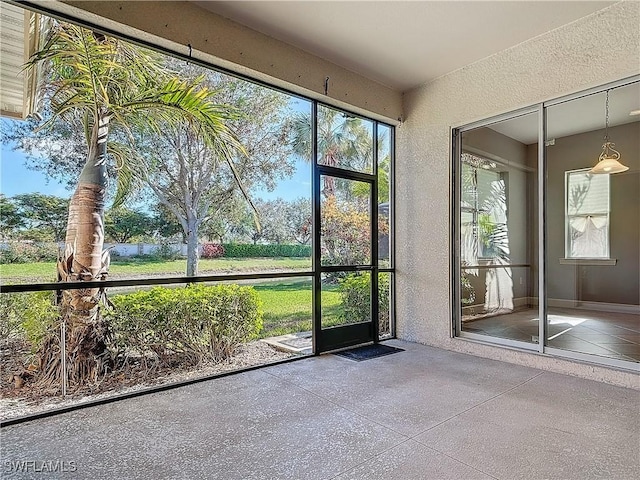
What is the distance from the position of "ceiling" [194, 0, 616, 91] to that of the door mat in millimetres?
3392

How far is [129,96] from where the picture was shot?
3.48m

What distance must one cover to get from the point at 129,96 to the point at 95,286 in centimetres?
177

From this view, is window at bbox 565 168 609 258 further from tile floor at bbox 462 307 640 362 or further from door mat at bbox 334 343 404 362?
door mat at bbox 334 343 404 362

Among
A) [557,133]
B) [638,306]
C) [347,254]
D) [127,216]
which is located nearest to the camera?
[127,216]

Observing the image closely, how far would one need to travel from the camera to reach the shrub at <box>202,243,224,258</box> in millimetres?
3791

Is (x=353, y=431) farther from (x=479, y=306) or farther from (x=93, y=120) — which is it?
(x=93, y=120)

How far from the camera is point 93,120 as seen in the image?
131 inches

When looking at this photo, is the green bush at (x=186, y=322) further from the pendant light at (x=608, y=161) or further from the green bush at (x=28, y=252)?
the pendant light at (x=608, y=161)

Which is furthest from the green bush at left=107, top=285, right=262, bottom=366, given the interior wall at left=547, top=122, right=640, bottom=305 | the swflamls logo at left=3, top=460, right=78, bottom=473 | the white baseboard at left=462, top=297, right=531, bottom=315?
the interior wall at left=547, top=122, right=640, bottom=305

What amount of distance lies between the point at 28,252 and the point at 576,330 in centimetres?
549

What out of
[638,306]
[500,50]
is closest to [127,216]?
[500,50]

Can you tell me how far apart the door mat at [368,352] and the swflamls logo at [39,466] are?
8.99 feet

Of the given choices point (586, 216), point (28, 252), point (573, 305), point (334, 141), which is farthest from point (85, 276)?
point (586, 216)

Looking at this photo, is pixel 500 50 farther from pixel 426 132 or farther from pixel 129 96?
pixel 129 96
